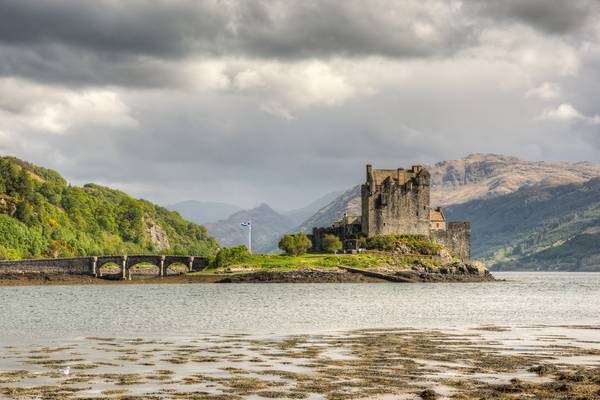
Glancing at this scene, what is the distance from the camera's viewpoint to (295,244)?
159m

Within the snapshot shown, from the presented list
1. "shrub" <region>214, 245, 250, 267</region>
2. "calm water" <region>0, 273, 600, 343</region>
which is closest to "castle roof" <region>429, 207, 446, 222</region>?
"shrub" <region>214, 245, 250, 267</region>

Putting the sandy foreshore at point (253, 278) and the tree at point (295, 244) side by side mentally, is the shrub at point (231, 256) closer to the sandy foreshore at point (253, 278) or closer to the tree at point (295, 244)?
the tree at point (295, 244)

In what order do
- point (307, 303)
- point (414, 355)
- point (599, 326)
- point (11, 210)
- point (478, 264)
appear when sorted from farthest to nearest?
point (11, 210) → point (478, 264) → point (307, 303) → point (599, 326) → point (414, 355)

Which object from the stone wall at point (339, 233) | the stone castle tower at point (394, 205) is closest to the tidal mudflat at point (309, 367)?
the stone castle tower at point (394, 205)

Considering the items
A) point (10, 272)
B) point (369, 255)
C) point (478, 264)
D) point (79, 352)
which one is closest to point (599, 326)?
point (79, 352)

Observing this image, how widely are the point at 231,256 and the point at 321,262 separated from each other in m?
20.6

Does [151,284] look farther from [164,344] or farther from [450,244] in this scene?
[164,344]

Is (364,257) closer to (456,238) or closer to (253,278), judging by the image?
(253,278)

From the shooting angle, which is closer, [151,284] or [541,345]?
[541,345]

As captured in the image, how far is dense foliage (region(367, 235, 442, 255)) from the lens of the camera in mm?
155375

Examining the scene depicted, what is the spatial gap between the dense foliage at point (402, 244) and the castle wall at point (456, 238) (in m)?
6.83

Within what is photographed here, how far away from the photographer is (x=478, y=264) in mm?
163375

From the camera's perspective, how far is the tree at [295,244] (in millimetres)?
159250

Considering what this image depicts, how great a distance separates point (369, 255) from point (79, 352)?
117m
